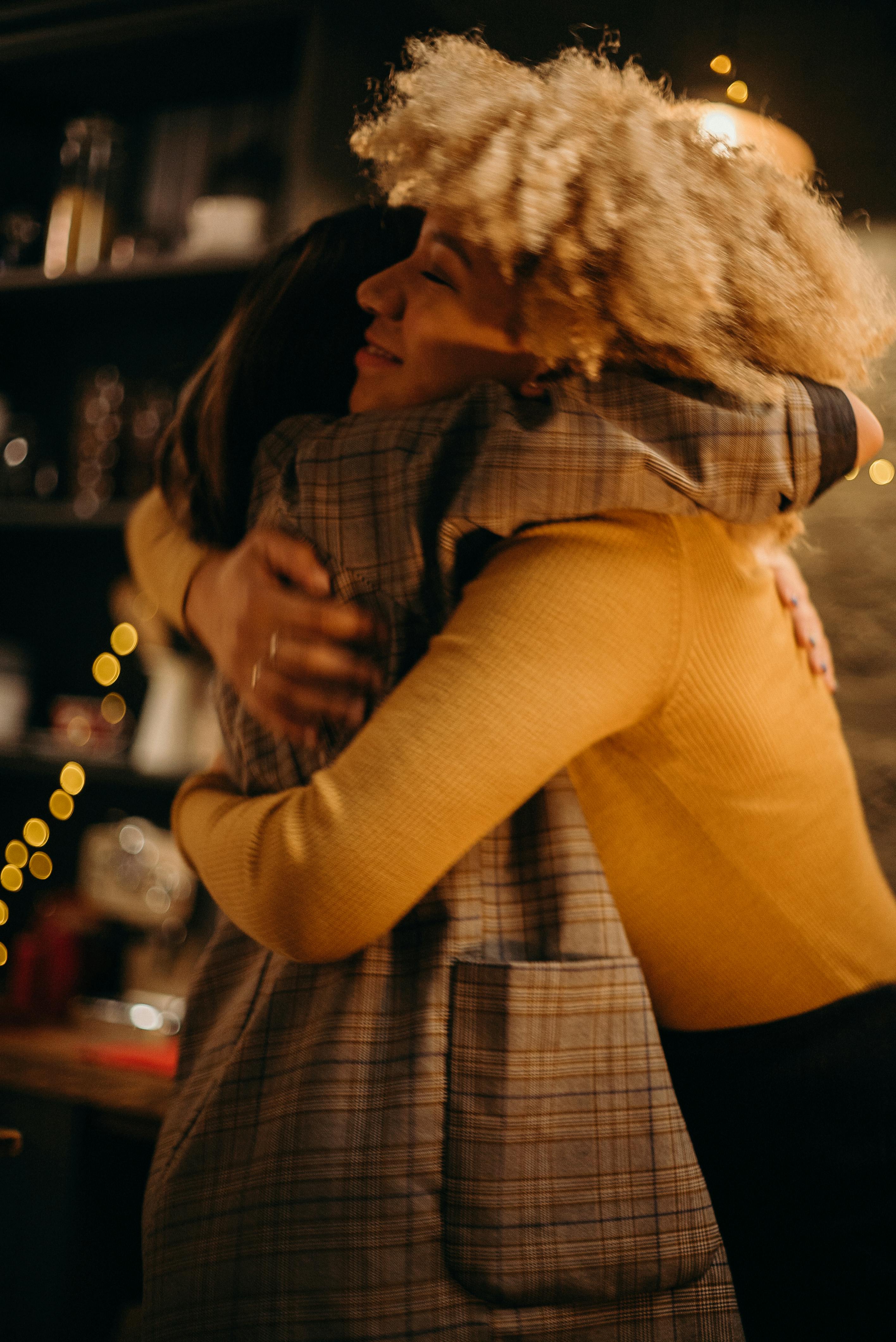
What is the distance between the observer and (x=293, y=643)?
746 millimetres

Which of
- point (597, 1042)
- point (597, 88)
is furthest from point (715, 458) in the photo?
point (597, 1042)

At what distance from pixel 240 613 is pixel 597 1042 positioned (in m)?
0.47

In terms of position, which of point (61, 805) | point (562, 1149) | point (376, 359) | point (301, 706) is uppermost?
point (376, 359)

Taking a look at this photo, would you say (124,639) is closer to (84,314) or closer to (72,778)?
(72,778)

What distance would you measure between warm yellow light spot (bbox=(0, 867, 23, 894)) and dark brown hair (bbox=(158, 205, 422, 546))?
1.32 metres

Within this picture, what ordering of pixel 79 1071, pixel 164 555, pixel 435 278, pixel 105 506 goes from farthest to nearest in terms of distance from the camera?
pixel 105 506
pixel 79 1071
pixel 164 555
pixel 435 278

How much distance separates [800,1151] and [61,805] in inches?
64.5

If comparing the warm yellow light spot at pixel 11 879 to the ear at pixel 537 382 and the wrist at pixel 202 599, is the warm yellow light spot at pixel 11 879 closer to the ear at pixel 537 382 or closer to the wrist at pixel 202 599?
the wrist at pixel 202 599

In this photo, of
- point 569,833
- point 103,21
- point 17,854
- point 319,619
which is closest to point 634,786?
→ point 569,833

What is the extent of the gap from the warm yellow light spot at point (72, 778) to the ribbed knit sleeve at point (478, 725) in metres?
1.22

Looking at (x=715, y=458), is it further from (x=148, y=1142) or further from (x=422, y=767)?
(x=148, y=1142)

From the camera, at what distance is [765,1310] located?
2.42ft

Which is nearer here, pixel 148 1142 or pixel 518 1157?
pixel 518 1157

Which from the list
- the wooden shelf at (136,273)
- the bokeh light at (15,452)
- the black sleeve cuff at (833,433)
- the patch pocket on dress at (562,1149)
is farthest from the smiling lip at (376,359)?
the bokeh light at (15,452)
